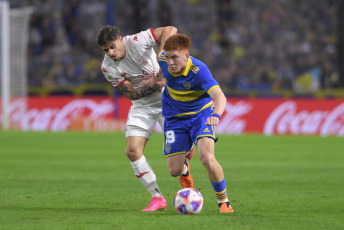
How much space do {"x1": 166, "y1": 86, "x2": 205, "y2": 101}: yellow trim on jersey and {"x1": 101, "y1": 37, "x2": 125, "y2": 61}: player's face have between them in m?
0.77

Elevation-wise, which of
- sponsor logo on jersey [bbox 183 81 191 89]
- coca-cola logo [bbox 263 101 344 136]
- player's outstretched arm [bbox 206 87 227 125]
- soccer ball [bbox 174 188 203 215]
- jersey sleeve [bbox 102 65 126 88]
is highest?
jersey sleeve [bbox 102 65 126 88]

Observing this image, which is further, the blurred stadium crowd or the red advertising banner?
the blurred stadium crowd

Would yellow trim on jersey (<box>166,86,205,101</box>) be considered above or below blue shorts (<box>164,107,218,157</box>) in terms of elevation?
above

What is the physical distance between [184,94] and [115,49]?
3.23 feet

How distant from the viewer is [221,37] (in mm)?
29719

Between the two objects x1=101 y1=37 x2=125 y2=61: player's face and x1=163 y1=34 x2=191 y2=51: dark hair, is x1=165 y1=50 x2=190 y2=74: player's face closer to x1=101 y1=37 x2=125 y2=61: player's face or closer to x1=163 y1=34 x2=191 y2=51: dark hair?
x1=163 y1=34 x2=191 y2=51: dark hair

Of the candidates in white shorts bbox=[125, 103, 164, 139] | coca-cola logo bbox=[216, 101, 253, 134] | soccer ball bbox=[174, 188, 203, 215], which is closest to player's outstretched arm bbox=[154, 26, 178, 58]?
white shorts bbox=[125, 103, 164, 139]

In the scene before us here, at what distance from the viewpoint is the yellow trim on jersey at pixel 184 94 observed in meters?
7.53

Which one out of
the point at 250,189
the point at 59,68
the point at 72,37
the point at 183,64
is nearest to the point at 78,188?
the point at 250,189

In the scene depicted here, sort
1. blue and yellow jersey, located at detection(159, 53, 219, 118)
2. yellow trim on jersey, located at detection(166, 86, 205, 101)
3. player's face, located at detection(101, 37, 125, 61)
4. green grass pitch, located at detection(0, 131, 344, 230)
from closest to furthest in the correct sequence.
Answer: green grass pitch, located at detection(0, 131, 344, 230), blue and yellow jersey, located at detection(159, 53, 219, 118), yellow trim on jersey, located at detection(166, 86, 205, 101), player's face, located at detection(101, 37, 125, 61)

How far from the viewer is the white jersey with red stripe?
27.0 feet

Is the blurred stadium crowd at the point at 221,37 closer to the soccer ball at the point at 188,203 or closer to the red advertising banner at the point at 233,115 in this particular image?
the red advertising banner at the point at 233,115

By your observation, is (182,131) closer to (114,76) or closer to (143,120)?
(143,120)

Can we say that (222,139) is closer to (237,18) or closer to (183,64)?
(237,18)
